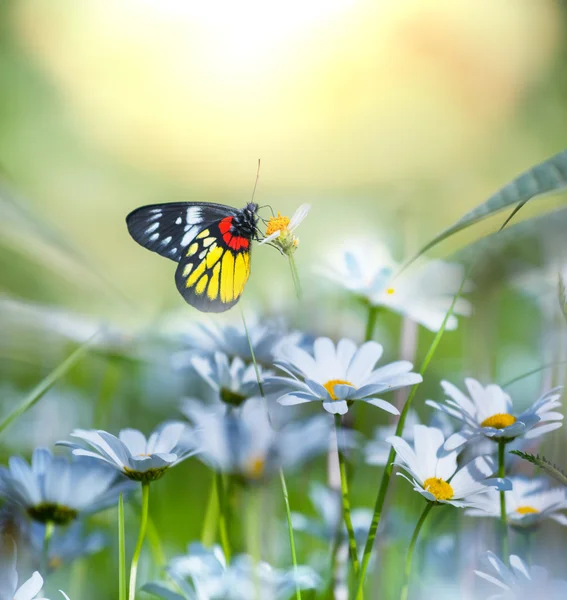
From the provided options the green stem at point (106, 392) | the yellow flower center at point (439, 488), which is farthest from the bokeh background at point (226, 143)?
the yellow flower center at point (439, 488)

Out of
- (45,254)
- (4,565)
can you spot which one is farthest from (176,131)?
(4,565)

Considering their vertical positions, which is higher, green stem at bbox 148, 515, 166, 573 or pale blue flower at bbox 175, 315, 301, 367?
pale blue flower at bbox 175, 315, 301, 367

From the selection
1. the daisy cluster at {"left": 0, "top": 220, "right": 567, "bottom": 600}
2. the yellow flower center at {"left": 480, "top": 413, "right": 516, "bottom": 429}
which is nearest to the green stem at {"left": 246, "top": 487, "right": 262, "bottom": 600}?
the daisy cluster at {"left": 0, "top": 220, "right": 567, "bottom": 600}

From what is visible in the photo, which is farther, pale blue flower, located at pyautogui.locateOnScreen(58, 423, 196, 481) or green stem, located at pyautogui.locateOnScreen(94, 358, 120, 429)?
green stem, located at pyautogui.locateOnScreen(94, 358, 120, 429)

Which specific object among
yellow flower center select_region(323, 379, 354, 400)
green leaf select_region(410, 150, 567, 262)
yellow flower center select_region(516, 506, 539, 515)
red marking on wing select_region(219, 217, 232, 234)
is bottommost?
yellow flower center select_region(516, 506, 539, 515)

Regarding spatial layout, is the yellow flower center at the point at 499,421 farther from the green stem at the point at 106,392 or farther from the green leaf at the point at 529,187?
the green stem at the point at 106,392

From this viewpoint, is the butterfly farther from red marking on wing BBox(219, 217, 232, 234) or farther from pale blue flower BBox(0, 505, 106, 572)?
pale blue flower BBox(0, 505, 106, 572)
